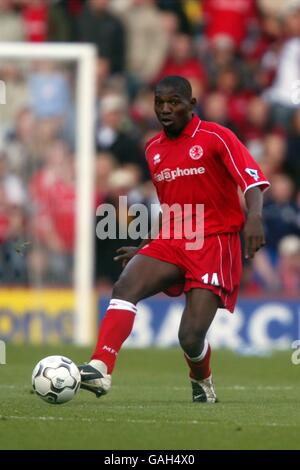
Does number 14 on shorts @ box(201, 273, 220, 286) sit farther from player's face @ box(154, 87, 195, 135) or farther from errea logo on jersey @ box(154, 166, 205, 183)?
player's face @ box(154, 87, 195, 135)

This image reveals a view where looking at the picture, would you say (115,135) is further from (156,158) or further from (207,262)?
(207,262)

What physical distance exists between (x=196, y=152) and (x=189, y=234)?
0.61 metres

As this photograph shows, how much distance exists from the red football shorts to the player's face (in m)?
0.88

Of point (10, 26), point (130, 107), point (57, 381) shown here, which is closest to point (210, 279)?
point (57, 381)

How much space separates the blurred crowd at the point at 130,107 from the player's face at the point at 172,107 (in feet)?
24.2

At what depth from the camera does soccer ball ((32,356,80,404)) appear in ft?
29.4

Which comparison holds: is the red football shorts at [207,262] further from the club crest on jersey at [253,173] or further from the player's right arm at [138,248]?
the club crest on jersey at [253,173]

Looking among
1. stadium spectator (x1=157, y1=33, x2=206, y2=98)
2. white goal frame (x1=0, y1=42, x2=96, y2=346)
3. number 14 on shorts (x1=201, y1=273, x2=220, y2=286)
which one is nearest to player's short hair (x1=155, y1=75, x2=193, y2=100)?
number 14 on shorts (x1=201, y1=273, x2=220, y2=286)

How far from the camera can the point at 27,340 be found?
17.9 metres

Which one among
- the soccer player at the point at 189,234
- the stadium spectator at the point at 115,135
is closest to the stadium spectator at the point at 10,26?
the stadium spectator at the point at 115,135

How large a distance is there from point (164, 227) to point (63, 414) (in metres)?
1.79

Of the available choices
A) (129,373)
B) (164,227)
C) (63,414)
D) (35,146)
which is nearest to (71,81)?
(35,146)

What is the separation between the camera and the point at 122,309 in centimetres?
945

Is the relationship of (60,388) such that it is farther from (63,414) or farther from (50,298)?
(50,298)
